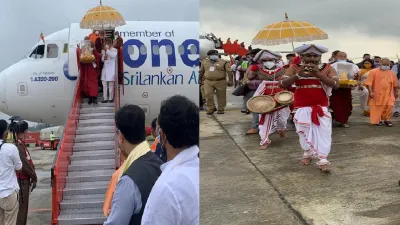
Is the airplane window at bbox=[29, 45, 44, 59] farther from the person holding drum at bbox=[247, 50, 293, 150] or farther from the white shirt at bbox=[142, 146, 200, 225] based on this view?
the white shirt at bbox=[142, 146, 200, 225]

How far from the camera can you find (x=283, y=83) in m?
4.93

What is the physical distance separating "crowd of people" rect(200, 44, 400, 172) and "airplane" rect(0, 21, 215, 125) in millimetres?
→ 713

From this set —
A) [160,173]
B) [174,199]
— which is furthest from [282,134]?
[174,199]

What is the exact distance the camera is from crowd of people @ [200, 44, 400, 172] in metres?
4.85

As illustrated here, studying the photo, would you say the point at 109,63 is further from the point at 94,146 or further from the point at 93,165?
the point at 93,165

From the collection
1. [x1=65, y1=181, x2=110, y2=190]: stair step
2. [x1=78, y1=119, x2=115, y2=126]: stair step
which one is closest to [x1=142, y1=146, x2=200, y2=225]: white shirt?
[x1=65, y1=181, x2=110, y2=190]: stair step

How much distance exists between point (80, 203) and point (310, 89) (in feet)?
11.2

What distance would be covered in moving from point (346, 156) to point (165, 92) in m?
5.21

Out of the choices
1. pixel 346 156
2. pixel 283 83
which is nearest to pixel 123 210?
pixel 283 83

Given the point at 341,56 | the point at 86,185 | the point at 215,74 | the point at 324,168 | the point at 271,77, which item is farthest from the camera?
the point at 215,74

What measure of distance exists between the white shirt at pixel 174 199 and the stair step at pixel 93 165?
5.92 meters

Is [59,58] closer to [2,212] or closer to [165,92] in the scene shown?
[165,92]

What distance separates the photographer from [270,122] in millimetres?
6391

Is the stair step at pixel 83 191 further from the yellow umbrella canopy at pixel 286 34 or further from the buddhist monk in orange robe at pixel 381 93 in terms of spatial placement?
the buddhist monk in orange robe at pixel 381 93
